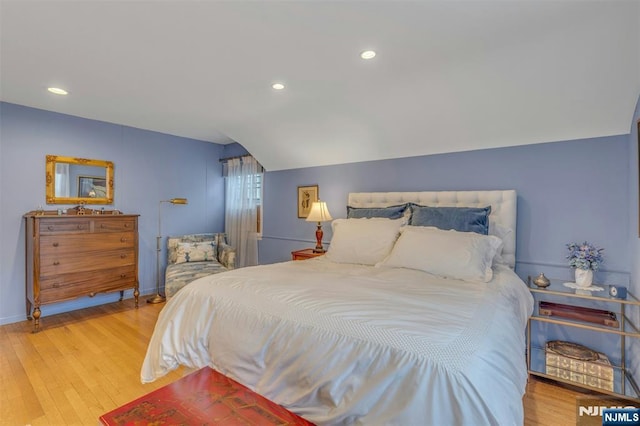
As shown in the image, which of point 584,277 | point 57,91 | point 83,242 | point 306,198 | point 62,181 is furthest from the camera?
→ point 306,198

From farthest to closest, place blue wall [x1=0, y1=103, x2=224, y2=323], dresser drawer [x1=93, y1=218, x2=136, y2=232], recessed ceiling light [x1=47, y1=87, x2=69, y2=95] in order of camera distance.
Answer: dresser drawer [x1=93, y1=218, x2=136, y2=232], blue wall [x1=0, y1=103, x2=224, y2=323], recessed ceiling light [x1=47, y1=87, x2=69, y2=95]

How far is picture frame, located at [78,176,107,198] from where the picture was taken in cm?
365

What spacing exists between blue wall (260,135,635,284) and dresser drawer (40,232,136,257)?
3228 mm

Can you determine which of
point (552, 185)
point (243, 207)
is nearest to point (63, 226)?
point (243, 207)

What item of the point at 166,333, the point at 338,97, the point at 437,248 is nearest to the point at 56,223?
the point at 166,333

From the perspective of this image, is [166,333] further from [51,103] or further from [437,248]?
[51,103]

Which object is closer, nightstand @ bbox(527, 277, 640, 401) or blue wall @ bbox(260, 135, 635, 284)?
nightstand @ bbox(527, 277, 640, 401)

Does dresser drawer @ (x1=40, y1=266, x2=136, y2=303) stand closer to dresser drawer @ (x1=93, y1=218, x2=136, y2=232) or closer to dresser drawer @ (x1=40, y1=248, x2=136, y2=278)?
dresser drawer @ (x1=40, y1=248, x2=136, y2=278)

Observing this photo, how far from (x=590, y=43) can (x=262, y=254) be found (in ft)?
13.6

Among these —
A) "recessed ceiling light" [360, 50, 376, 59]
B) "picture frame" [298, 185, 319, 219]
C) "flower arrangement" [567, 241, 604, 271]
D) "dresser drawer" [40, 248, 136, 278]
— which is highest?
"recessed ceiling light" [360, 50, 376, 59]

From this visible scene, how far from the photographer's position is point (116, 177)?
12.9 ft

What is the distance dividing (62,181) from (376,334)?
13.5 feet

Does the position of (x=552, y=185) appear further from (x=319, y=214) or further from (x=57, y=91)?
(x=57, y=91)

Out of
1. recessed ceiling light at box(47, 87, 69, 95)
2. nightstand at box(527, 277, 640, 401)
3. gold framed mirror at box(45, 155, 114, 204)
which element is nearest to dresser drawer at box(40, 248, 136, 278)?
gold framed mirror at box(45, 155, 114, 204)
